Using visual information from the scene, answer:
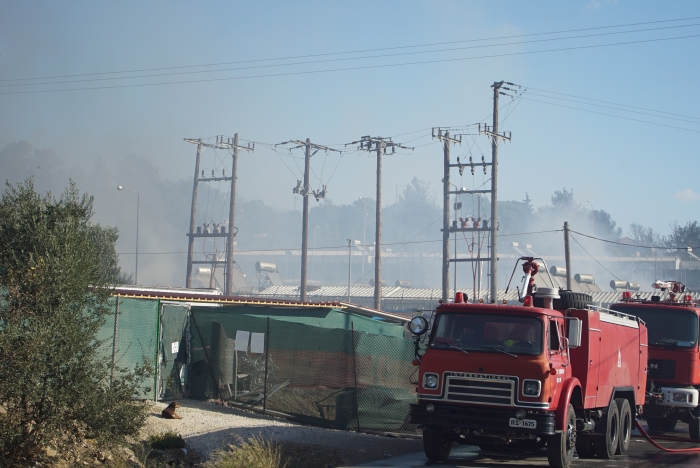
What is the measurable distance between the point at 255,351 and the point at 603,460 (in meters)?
7.20

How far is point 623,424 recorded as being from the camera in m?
13.1

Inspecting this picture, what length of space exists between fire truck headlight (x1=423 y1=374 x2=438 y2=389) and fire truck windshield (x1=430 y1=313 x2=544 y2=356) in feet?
1.41

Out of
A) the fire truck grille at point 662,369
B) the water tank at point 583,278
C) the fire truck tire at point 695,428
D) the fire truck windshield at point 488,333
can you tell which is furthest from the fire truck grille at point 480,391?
the water tank at point 583,278

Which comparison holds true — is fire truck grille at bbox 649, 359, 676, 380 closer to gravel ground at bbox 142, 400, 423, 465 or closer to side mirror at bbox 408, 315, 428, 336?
gravel ground at bbox 142, 400, 423, 465

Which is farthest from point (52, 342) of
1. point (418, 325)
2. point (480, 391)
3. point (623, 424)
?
point (623, 424)

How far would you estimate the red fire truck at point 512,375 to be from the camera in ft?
33.0

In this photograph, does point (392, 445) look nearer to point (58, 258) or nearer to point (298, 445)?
point (298, 445)

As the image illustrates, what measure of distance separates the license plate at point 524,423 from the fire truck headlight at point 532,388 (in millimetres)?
349

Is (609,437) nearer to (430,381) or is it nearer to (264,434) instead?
(430,381)

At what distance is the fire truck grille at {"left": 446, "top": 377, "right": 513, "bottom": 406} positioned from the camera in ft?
33.2

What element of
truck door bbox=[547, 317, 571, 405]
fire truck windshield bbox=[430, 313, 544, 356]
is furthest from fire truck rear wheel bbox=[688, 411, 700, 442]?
fire truck windshield bbox=[430, 313, 544, 356]

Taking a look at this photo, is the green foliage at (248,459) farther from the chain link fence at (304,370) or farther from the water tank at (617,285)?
the water tank at (617,285)

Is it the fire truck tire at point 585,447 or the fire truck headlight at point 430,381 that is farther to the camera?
the fire truck tire at point 585,447

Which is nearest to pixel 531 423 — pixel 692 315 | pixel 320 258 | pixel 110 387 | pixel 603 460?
pixel 603 460
